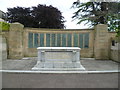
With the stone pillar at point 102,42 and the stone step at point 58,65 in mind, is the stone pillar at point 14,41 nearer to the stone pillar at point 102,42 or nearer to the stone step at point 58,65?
the stone step at point 58,65

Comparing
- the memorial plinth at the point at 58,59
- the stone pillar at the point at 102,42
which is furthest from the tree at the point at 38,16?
the memorial plinth at the point at 58,59

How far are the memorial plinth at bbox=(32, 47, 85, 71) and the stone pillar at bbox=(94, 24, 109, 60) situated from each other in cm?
391

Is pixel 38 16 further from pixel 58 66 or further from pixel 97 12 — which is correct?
pixel 58 66

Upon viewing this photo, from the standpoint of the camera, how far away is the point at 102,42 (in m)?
9.27

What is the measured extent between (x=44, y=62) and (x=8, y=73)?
1747mm

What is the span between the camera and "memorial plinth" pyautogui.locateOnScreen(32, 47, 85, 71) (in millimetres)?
5852

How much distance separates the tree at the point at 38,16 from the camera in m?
19.7

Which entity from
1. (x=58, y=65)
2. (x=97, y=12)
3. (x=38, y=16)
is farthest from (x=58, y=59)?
(x=38, y=16)

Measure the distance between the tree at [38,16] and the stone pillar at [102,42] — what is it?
Answer: 11786mm

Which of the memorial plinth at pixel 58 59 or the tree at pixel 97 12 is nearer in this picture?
the memorial plinth at pixel 58 59

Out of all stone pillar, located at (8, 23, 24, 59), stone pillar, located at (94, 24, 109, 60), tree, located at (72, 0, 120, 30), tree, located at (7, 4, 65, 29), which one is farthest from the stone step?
tree, located at (7, 4, 65, 29)

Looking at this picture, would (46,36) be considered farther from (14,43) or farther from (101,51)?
(101,51)

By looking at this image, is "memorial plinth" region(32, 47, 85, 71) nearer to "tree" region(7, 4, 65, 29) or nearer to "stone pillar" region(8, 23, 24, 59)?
"stone pillar" region(8, 23, 24, 59)

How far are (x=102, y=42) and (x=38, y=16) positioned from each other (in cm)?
1391
